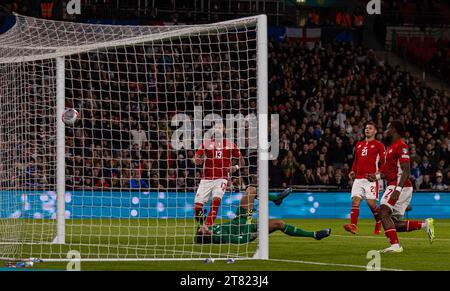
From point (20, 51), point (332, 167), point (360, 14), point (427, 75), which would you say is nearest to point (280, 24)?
point (360, 14)

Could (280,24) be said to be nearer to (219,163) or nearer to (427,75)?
(427,75)

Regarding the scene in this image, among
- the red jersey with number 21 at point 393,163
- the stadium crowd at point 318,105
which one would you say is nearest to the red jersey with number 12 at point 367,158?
the red jersey with number 21 at point 393,163

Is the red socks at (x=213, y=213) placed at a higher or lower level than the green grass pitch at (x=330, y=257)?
higher

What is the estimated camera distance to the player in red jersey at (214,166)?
16344 mm

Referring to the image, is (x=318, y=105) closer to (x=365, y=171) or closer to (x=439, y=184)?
(x=439, y=184)

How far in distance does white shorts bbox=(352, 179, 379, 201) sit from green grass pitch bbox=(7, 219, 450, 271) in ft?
2.56

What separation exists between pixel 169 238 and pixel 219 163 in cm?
188

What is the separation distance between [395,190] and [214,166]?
3.22 meters

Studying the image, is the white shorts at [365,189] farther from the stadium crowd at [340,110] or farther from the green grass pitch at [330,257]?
the stadium crowd at [340,110]

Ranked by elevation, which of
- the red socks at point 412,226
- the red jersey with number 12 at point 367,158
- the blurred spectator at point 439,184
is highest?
the red jersey with number 12 at point 367,158

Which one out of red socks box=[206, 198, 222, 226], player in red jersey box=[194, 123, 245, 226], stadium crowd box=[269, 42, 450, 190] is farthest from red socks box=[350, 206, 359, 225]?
stadium crowd box=[269, 42, 450, 190]

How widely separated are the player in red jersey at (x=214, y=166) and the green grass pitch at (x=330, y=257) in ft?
4.30

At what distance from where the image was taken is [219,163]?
54.6 ft

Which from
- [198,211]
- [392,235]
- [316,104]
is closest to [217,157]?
[198,211]
